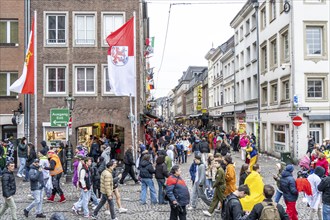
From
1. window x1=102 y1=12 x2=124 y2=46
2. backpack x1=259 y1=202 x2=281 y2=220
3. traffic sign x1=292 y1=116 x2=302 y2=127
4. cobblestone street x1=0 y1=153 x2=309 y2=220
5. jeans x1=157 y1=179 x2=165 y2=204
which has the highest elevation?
window x1=102 y1=12 x2=124 y2=46

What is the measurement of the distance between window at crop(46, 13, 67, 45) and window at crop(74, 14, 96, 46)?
0.74 m

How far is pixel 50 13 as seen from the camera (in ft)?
78.5

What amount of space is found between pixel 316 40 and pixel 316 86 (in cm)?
308

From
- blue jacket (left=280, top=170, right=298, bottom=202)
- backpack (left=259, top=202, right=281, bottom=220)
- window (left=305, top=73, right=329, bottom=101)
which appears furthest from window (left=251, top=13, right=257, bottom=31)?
backpack (left=259, top=202, right=281, bottom=220)

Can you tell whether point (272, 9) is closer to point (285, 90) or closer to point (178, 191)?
point (285, 90)

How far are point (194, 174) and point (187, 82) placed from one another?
99510mm

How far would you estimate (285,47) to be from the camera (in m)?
27.4

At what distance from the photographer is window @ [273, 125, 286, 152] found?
91.6 feet

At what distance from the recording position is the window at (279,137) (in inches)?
1099

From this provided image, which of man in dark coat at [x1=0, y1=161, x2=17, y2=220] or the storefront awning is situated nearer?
man in dark coat at [x1=0, y1=161, x2=17, y2=220]

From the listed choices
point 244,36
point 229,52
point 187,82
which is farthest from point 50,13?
point 187,82

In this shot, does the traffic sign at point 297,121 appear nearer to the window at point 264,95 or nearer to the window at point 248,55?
the window at point 264,95

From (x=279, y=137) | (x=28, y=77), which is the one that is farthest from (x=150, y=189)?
(x=279, y=137)

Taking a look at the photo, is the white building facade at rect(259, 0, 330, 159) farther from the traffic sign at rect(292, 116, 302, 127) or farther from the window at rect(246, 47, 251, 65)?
the window at rect(246, 47, 251, 65)
